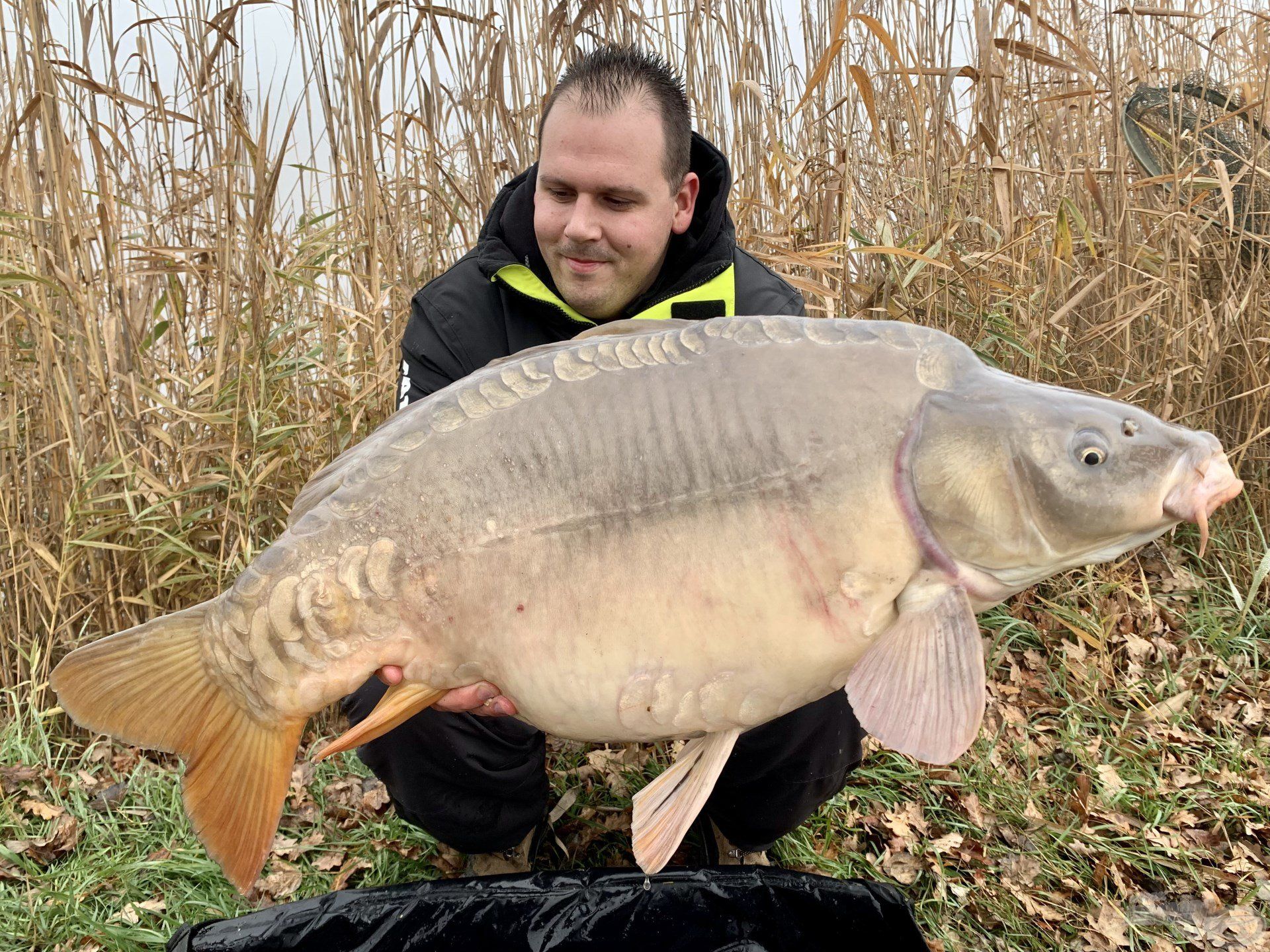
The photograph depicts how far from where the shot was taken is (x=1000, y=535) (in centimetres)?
111

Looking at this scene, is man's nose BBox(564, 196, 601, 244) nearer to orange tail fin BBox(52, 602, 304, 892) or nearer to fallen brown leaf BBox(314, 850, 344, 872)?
orange tail fin BBox(52, 602, 304, 892)

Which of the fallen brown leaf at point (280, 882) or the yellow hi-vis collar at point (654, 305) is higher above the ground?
the yellow hi-vis collar at point (654, 305)

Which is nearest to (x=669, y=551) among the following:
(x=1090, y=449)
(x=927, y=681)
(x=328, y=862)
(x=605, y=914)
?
(x=927, y=681)

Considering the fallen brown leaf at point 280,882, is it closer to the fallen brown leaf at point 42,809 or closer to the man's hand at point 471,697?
the fallen brown leaf at point 42,809

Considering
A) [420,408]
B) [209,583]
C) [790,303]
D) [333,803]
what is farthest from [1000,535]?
[209,583]

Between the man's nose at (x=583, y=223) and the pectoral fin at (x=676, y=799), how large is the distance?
35.8 inches

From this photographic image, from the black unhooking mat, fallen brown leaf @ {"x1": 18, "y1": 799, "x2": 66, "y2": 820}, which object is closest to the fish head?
the black unhooking mat

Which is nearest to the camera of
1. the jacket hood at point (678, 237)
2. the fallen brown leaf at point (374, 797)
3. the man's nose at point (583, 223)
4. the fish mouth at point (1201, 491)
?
the fish mouth at point (1201, 491)

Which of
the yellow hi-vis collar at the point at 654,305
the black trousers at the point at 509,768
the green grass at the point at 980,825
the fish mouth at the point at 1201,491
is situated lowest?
the green grass at the point at 980,825

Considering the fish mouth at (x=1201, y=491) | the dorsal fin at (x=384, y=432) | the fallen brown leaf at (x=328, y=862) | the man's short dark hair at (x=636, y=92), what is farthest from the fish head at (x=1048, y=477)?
the fallen brown leaf at (x=328, y=862)

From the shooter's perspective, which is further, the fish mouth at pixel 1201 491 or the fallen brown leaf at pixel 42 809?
the fallen brown leaf at pixel 42 809

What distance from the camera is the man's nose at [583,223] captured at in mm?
1801

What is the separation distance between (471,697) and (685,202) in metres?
1.04

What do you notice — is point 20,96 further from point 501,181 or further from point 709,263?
point 709,263
